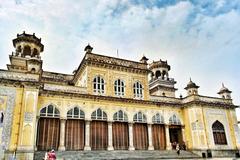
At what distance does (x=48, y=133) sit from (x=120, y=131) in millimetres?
6562

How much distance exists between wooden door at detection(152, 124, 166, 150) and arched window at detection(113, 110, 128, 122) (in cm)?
341

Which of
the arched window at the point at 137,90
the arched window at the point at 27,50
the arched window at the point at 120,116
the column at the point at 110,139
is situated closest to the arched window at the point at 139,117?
the arched window at the point at 120,116

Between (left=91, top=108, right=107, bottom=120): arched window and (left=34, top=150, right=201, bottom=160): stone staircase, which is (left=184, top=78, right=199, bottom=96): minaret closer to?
(left=34, top=150, right=201, bottom=160): stone staircase

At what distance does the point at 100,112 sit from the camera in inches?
798

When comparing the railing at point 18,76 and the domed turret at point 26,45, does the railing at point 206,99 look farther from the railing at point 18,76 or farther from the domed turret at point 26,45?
the domed turret at point 26,45

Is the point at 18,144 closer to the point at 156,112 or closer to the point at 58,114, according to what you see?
the point at 58,114

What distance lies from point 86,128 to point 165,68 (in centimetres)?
1757

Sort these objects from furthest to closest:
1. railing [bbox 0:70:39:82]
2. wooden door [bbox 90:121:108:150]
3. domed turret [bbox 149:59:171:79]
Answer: domed turret [bbox 149:59:171:79] < wooden door [bbox 90:121:108:150] < railing [bbox 0:70:39:82]

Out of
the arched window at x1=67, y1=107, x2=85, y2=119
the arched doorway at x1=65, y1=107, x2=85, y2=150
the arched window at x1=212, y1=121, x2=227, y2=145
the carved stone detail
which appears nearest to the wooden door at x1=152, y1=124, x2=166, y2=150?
the arched window at x1=212, y1=121, x2=227, y2=145

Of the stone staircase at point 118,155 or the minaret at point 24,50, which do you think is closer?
the stone staircase at point 118,155

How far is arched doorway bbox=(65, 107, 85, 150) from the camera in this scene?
1855 cm

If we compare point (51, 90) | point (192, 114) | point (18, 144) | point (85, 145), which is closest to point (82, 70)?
point (51, 90)

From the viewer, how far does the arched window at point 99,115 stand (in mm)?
19934

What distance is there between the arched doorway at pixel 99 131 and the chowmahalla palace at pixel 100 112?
8cm
